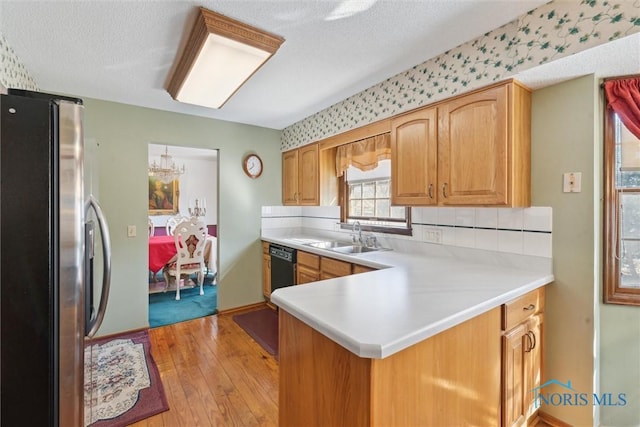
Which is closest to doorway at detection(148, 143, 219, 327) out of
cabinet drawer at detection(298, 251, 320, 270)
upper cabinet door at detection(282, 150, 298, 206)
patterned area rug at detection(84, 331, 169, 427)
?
patterned area rug at detection(84, 331, 169, 427)

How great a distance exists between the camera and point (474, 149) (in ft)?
5.80

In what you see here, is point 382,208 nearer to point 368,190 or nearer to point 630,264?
point 368,190

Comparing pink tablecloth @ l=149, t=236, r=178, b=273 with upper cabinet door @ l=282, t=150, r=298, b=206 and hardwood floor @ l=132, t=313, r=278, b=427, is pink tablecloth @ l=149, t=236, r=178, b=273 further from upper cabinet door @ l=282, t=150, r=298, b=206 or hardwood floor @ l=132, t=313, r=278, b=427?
upper cabinet door @ l=282, t=150, r=298, b=206

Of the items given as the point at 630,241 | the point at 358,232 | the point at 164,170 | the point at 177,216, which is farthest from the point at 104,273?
the point at 177,216

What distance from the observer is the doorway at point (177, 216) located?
3.65 meters

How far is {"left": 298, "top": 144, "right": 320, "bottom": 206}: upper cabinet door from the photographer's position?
3.24 metres

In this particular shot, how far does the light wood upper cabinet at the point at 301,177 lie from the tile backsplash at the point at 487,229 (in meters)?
0.96

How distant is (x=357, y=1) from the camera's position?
55.1 inches

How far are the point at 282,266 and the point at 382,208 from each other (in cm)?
124

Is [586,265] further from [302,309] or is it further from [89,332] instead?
[89,332]

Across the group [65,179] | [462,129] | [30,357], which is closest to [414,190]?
[462,129]

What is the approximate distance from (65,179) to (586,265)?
243cm

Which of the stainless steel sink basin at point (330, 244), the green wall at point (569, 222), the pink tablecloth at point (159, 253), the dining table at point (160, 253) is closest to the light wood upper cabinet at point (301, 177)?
the stainless steel sink basin at point (330, 244)

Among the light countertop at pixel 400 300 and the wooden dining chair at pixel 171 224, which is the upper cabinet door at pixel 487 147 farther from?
the wooden dining chair at pixel 171 224
